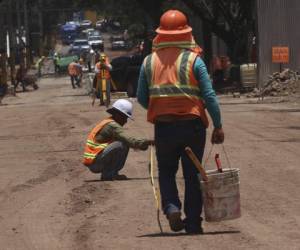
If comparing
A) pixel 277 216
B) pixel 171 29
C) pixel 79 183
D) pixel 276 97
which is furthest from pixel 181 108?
pixel 276 97

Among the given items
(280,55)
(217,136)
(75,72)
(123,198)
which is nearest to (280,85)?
(280,55)

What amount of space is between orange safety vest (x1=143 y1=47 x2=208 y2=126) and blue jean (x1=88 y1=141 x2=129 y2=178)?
416 centimetres

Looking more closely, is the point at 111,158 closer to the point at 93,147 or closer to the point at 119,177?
the point at 93,147

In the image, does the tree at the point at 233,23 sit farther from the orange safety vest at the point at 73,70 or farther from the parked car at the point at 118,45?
the parked car at the point at 118,45

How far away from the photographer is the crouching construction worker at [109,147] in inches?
484

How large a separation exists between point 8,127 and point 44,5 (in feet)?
260

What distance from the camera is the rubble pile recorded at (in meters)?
31.8

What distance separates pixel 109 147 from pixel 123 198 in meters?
1.51

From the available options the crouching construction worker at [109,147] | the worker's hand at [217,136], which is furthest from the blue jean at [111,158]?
the worker's hand at [217,136]

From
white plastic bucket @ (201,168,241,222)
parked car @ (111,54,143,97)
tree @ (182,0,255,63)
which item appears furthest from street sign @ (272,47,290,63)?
white plastic bucket @ (201,168,241,222)

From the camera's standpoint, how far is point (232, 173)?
327 inches

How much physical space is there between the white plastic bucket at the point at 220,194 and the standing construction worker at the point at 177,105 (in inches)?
7.3

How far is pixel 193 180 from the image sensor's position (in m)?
8.50

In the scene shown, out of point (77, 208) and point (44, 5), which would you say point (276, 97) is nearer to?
point (77, 208)
